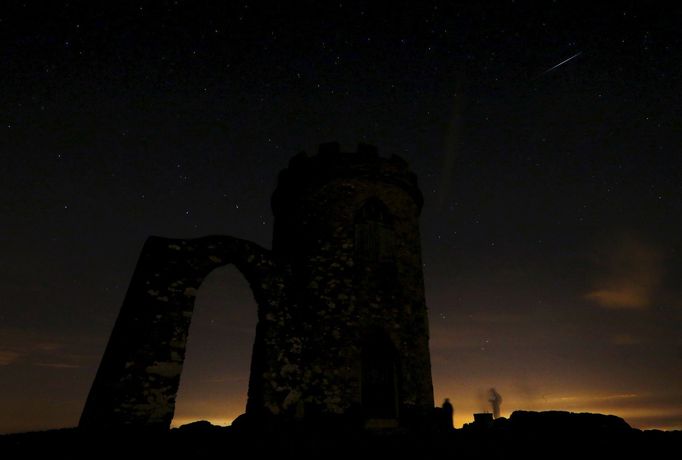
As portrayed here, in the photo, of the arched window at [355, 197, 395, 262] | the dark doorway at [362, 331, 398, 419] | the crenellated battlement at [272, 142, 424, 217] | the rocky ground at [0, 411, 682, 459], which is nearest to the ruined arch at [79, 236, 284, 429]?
the rocky ground at [0, 411, 682, 459]

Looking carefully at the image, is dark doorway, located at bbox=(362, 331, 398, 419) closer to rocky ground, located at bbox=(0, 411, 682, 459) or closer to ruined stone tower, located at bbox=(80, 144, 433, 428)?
ruined stone tower, located at bbox=(80, 144, 433, 428)

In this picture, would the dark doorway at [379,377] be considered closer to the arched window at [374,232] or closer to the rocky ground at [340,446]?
the arched window at [374,232]

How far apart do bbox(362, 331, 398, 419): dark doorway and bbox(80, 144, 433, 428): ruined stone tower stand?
30 millimetres

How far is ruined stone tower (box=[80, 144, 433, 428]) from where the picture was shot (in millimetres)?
8273

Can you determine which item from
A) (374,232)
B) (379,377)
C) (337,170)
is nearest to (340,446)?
(379,377)

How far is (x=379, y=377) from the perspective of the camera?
11.2 m

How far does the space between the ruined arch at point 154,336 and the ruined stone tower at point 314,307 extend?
0.02 metres

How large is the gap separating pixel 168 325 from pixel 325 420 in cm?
475

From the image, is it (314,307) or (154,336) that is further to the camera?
(314,307)

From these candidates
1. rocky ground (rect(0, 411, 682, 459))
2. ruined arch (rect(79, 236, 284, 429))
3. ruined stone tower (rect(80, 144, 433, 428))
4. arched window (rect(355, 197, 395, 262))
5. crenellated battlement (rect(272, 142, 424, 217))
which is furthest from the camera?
crenellated battlement (rect(272, 142, 424, 217))

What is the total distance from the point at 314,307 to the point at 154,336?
14.7 feet

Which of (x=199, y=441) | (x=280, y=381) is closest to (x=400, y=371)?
(x=280, y=381)

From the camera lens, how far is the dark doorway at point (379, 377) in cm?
1091

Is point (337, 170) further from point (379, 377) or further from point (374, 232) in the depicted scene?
point (379, 377)
